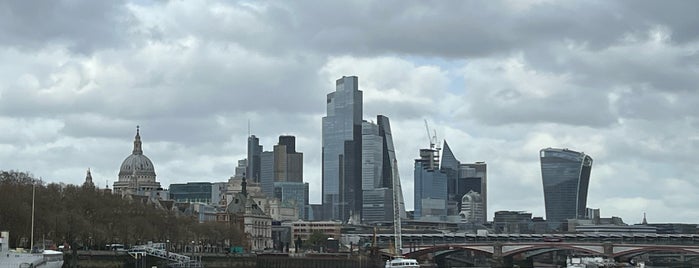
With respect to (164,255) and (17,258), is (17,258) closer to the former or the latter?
(17,258)

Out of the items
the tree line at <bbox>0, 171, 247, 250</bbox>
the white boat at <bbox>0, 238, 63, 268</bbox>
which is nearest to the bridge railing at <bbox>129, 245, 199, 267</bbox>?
the tree line at <bbox>0, 171, 247, 250</bbox>

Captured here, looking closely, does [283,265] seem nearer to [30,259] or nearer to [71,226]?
[71,226]

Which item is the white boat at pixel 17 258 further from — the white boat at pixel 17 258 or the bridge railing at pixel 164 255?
the bridge railing at pixel 164 255

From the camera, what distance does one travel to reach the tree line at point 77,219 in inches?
4828

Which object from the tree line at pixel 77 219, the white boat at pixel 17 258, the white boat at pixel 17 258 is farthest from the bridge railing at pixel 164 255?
the white boat at pixel 17 258

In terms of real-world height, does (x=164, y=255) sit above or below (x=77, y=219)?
below

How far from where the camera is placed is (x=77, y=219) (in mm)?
136250

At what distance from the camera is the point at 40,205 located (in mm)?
130375

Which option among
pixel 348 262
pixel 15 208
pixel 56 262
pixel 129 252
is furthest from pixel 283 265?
pixel 56 262

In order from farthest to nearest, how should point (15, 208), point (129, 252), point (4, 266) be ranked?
point (129, 252) → point (15, 208) → point (4, 266)

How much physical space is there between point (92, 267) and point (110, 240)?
100.0 ft

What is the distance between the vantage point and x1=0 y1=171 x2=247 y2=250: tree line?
123 meters

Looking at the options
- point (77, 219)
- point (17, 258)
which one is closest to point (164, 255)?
point (77, 219)

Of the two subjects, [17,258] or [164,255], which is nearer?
[17,258]
